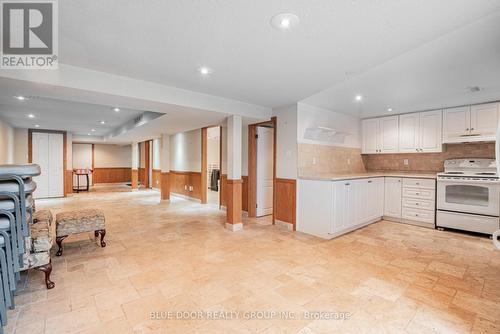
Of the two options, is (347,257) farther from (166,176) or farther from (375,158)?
(166,176)

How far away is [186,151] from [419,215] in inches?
247

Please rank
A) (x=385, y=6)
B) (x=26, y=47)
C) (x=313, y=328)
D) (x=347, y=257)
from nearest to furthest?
(x=385, y=6), (x=313, y=328), (x=26, y=47), (x=347, y=257)

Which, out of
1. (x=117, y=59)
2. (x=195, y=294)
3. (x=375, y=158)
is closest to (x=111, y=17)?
(x=117, y=59)

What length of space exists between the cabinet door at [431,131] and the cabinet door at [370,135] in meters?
0.84

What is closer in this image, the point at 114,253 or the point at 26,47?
the point at 26,47

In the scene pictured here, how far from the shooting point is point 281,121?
13.7 ft

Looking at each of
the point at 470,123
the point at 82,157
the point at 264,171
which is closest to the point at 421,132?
the point at 470,123

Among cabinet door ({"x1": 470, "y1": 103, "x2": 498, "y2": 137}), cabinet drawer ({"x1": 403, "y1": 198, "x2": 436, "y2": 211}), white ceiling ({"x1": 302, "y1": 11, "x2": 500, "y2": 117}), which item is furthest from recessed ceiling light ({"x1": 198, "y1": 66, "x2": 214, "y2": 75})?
cabinet door ({"x1": 470, "y1": 103, "x2": 498, "y2": 137})

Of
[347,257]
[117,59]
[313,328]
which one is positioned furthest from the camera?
[347,257]

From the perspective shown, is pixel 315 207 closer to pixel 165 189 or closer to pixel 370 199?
pixel 370 199

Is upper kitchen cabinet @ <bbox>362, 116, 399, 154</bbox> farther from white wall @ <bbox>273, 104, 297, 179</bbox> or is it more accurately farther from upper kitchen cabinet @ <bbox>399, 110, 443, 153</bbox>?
white wall @ <bbox>273, 104, 297, 179</bbox>

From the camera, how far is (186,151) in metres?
7.26

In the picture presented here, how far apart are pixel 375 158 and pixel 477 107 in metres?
2.04

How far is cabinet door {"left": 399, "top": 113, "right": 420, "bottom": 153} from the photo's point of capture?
4.52 meters
